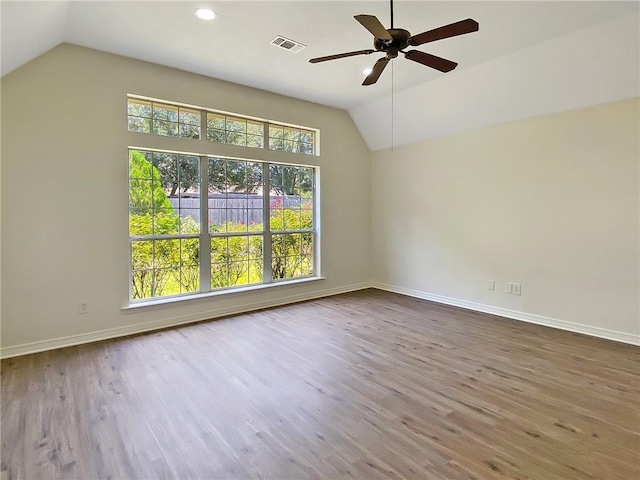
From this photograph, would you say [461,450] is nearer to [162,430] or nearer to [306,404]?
[306,404]

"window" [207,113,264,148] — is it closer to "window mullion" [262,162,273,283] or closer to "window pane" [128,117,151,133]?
"window mullion" [262,162,273,283]

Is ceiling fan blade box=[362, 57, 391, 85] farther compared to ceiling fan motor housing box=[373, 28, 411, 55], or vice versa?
ceiling fan blade box=[362, 57, 391, 85]

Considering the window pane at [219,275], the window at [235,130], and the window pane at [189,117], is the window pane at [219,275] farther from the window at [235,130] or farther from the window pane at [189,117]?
the window pane at [189,117]

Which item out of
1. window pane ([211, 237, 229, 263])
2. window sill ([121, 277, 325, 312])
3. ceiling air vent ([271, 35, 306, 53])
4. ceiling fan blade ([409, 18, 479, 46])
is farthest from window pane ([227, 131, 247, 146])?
ceiling fan blade ([409, 18, 479, 46])

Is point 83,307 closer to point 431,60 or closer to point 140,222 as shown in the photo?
point 140,222

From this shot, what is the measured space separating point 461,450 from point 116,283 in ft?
12.2

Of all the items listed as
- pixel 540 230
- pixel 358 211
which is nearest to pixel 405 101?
pixel 358 211

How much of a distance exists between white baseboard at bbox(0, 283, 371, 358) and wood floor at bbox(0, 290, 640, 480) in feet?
0.56

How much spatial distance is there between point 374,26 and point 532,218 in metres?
3.34

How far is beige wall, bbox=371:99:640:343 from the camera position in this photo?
146 inches

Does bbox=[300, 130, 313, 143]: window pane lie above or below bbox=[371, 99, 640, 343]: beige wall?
above

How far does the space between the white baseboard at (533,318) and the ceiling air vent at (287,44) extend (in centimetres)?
400

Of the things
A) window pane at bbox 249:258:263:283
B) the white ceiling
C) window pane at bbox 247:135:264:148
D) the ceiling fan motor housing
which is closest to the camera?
the ceiling fan motor housing

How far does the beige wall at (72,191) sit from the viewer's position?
3334 mm
